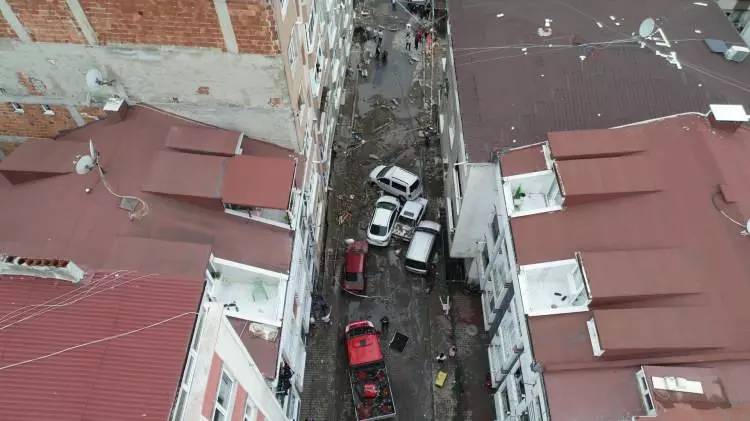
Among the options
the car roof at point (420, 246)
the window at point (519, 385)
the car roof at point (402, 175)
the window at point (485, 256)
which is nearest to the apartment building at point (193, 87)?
the car roof at point (420, 246)

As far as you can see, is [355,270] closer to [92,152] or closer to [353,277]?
[353,277]

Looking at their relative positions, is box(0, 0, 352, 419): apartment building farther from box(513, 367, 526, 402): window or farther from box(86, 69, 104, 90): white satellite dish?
box(513, 367, 526, 402): window

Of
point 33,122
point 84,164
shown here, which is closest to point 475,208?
point 84,164

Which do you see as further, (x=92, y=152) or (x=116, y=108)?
(x=116, y=108)

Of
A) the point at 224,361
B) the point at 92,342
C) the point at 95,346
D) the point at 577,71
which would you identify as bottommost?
the point at 95,346

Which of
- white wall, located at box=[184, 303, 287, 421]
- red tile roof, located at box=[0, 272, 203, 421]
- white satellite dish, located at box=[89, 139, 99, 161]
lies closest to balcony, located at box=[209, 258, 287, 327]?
white wall, located at box=[184, 303, 287, 421]

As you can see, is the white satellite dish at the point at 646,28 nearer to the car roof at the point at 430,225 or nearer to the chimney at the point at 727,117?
the chimney at the point at 727,117
